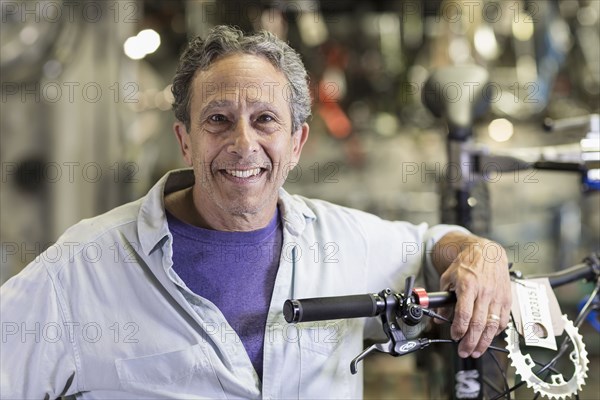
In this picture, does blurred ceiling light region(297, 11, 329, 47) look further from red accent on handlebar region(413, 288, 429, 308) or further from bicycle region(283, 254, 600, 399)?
red accent on handlebar region(413, 288, 429, 308)

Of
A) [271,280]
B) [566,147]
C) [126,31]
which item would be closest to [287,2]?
[126,31]

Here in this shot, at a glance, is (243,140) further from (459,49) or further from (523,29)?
(523,29)

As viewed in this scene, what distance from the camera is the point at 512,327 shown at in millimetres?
1364

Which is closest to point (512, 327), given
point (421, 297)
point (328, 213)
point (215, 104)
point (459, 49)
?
point (421, 297)

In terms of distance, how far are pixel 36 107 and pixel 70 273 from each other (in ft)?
5.92

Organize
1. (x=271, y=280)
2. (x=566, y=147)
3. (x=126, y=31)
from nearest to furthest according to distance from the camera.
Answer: (x=271, y=280), (x=566, y=147), (x=126, y=31)

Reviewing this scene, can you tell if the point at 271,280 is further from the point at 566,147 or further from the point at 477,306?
the point at 566,147

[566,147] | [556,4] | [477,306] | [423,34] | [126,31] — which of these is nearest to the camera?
[477,306]

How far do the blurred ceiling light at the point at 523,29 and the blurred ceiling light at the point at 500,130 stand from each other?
47 centimetres

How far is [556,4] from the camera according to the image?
406cm

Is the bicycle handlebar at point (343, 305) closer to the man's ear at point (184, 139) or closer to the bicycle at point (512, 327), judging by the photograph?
the bicycle at point (512, 327)

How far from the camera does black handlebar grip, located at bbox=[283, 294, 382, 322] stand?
1.19m

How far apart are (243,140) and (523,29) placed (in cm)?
313

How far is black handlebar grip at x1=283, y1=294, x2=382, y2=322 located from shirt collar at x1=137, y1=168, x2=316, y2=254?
0.99ft
